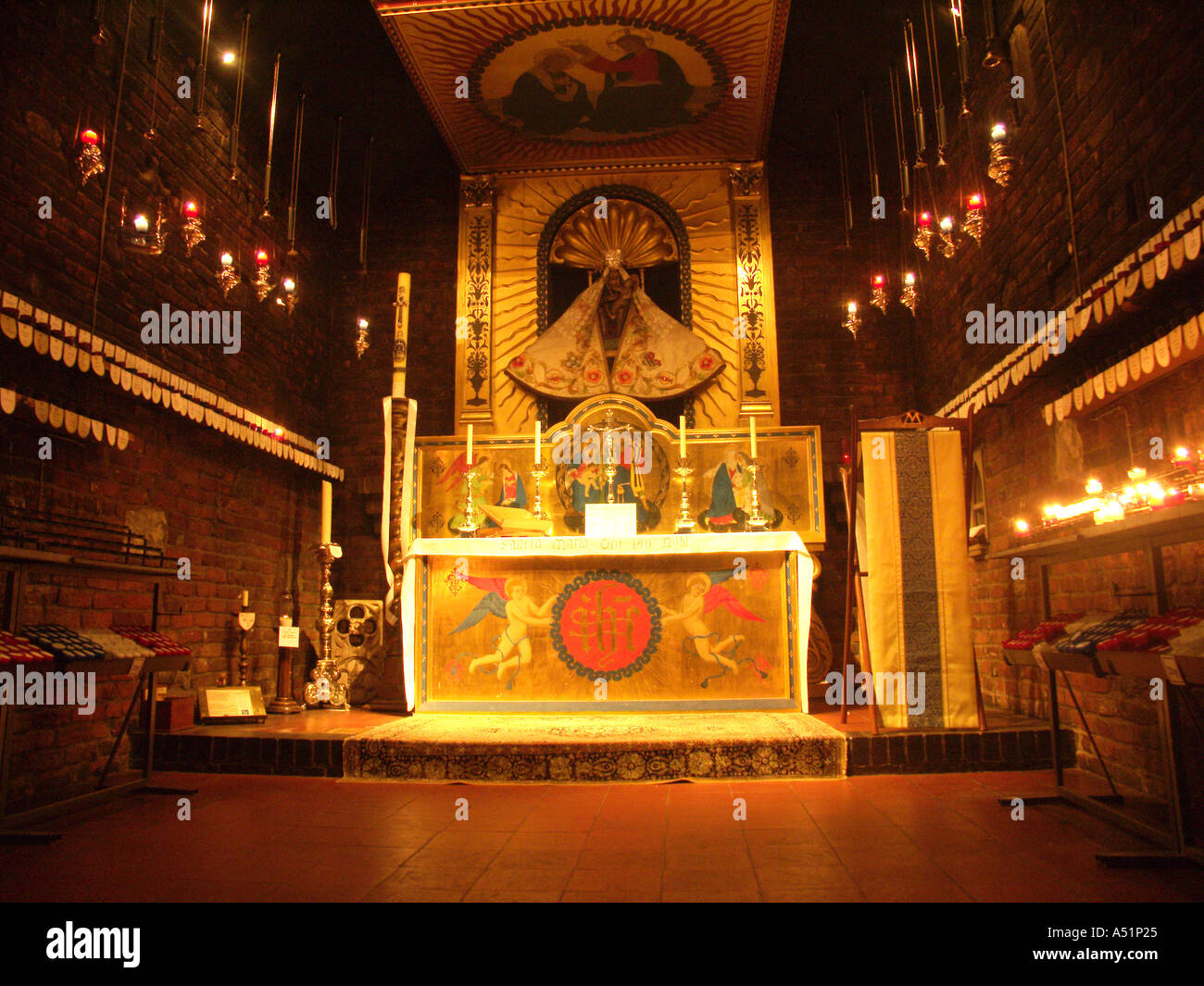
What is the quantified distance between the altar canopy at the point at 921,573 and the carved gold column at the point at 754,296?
9.12 feet

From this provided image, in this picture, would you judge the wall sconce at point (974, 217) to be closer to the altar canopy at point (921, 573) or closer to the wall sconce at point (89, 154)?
the altar canopy at point (921, 573)

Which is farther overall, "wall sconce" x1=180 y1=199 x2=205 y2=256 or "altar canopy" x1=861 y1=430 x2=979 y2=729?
"wall sconce" x1=180 y1=199 x2=205 y2=256

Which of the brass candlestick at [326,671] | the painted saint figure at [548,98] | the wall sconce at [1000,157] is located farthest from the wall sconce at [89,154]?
the wall sconce at [1000,157]

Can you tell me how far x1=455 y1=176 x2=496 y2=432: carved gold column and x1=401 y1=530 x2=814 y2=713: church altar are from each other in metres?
2.44

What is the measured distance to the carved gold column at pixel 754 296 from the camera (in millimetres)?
6840

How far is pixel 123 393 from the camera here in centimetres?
451

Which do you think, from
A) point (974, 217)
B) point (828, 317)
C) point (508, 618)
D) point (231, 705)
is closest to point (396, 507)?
point (508, 618)

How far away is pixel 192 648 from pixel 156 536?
82 cm

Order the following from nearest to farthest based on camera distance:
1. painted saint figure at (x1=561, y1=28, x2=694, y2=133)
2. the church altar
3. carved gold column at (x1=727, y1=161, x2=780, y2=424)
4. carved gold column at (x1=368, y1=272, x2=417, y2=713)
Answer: the church altar < carved gold column at (x1=368, y1=272, x2=417, y2=713) < painted saint figure at (x1=561, y1=28, x2=694, y2=133) < carved gold column at (x1=727, y1=161, x2=780, y2=424)

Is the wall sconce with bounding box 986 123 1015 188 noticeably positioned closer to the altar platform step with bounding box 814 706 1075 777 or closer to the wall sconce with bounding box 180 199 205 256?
the altar platform step with bounding box 814 706 1075 777

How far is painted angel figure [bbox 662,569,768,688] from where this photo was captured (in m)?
4.68

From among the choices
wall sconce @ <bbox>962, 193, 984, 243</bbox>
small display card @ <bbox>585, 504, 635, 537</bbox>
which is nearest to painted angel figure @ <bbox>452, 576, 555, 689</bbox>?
small display card @ <bbox>585, 504, 635, 537</bbox>
